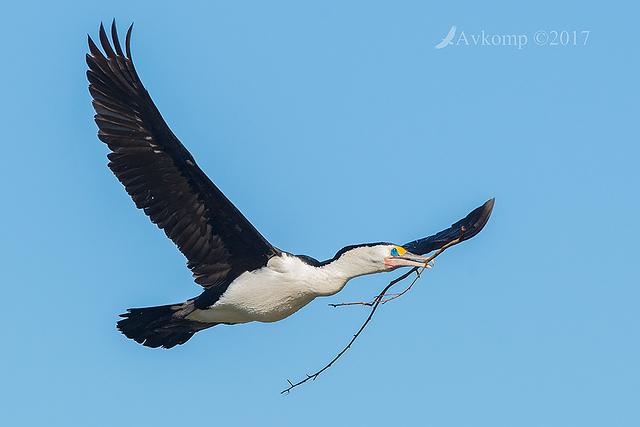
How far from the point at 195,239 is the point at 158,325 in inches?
41.3

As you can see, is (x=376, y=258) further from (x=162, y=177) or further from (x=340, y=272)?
(x=162, y=177)

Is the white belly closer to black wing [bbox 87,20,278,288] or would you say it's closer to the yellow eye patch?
black wing [bbox 87,20,278,288]

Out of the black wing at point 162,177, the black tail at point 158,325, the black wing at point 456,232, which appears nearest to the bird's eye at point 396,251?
the black wing at point 456,232

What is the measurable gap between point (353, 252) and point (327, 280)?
37cm

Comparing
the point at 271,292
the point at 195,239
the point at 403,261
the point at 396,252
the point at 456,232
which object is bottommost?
→ the point at 403,261

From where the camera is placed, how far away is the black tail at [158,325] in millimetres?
11477

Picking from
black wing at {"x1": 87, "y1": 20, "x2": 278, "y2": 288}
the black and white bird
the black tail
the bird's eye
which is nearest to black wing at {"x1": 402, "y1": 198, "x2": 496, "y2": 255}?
the black and white bird

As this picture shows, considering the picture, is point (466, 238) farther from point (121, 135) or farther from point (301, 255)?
point (121, 135)

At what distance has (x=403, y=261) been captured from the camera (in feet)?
35.1

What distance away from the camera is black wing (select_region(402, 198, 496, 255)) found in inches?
470

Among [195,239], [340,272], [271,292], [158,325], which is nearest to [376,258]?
[340,272]

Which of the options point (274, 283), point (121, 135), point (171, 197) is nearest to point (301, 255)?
point (274, 283)

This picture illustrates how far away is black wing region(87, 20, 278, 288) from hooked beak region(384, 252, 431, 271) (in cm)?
121

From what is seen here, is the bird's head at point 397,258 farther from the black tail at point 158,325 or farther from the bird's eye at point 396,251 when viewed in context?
the black tail at point 158,325
